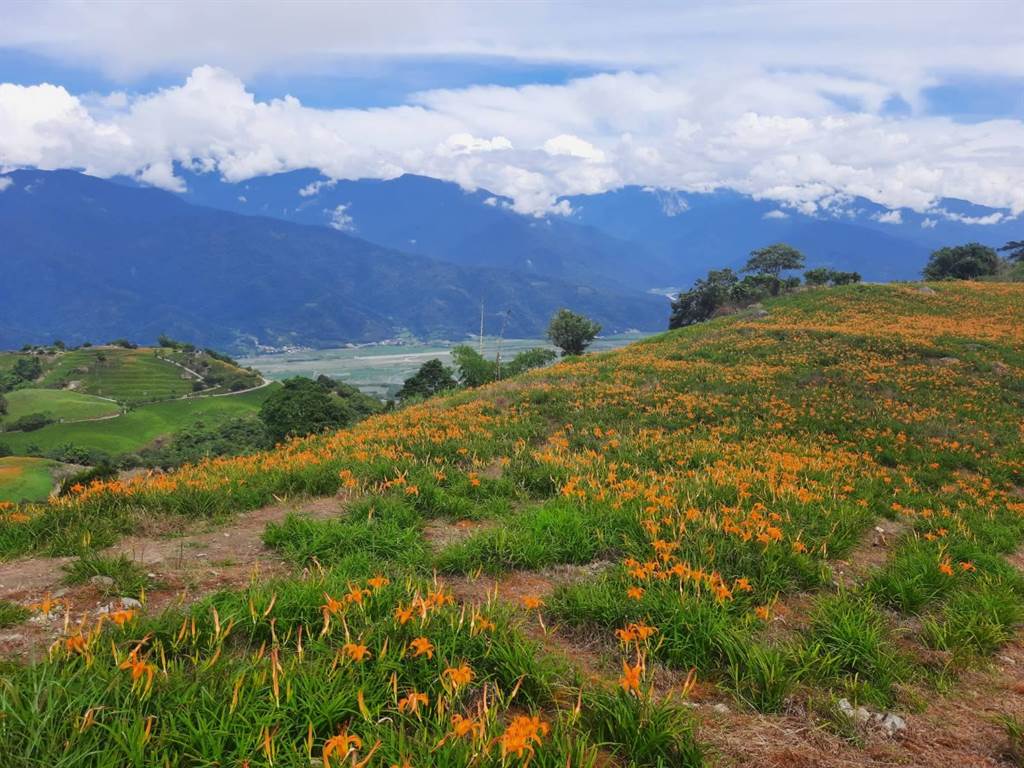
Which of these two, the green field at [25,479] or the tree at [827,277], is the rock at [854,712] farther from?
the tree at [827,277]

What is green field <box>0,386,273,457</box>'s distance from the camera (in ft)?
316

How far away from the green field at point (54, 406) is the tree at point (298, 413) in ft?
315

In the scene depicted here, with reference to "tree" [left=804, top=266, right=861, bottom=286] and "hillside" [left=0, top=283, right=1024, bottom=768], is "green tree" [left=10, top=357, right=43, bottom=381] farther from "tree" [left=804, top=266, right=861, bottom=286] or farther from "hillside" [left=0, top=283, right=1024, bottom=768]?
"hillside" [left=0, top=283, right=1024, bottom=768]

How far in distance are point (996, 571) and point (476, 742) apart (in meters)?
6.60

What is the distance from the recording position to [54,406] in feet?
392

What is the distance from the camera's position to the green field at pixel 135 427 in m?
96.2

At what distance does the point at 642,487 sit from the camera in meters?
7.69

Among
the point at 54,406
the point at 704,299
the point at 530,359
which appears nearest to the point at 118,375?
the point at 54,406

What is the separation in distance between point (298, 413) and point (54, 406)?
110 meters

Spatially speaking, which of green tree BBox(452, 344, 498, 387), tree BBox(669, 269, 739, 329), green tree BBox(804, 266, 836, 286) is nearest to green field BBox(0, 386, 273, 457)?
green tree BBox(452, 344, 498, 387)

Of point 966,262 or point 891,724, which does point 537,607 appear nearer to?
point 891,724

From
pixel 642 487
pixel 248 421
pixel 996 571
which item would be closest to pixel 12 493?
pixel 248 421

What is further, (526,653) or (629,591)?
(629,591)

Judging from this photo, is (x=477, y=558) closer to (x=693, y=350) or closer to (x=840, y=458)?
(x=840, y=458)
